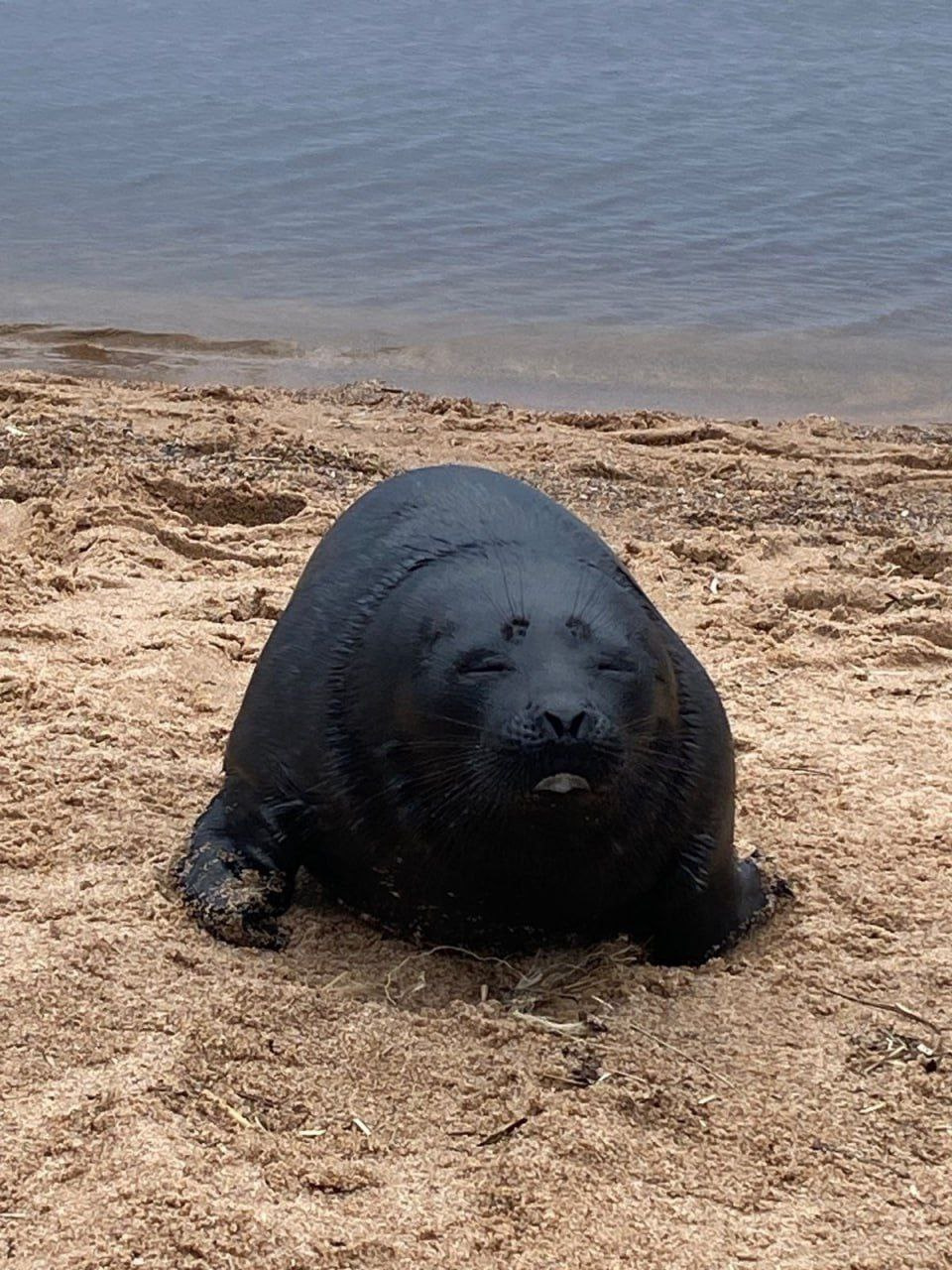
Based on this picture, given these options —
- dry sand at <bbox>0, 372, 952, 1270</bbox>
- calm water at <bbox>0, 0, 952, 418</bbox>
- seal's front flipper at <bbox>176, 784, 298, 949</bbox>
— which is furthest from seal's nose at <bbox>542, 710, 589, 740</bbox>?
calm water at <bbox>0, 0, 952, 418</bbox>

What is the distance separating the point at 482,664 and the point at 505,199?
36.2ft

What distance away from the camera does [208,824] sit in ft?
11.5

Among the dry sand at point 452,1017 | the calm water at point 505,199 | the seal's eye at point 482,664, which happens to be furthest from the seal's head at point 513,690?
the calm water at point 505,199

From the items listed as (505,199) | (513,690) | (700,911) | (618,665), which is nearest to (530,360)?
(505,199)

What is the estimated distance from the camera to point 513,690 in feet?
9.52

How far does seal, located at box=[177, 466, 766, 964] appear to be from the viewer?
293 centimetres

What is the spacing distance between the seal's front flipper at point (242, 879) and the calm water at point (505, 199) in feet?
19.3

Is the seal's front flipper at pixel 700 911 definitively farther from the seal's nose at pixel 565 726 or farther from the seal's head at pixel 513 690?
the seal's nose at pixel 565 726

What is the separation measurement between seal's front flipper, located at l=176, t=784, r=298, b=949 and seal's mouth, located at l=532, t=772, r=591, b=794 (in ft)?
2.30

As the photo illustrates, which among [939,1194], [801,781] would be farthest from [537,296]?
[939,1194]

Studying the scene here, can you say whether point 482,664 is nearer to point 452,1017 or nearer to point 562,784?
point 562,784

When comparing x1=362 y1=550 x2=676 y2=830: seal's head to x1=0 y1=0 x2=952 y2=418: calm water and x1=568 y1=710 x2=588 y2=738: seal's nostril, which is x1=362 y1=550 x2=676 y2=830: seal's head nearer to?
x1=568 y1=710 x2=588 y2=738: seal's nostril

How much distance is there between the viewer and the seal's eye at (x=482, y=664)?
296cm

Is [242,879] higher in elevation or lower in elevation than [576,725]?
lower
